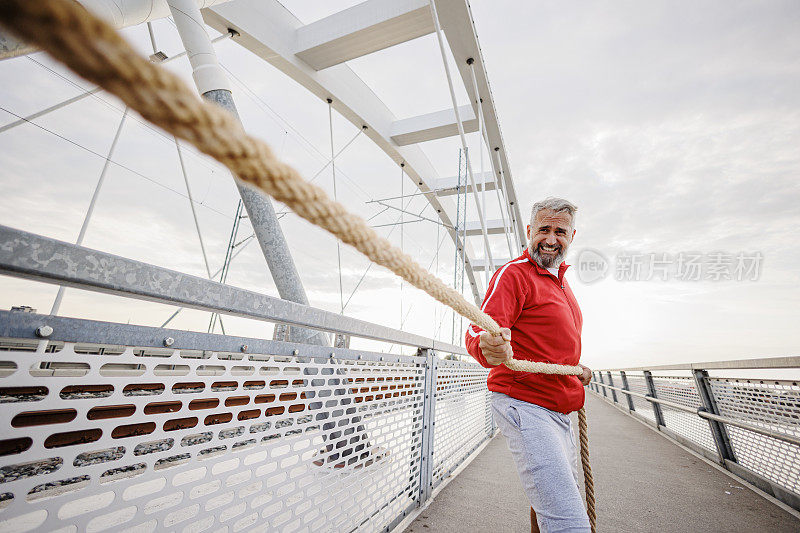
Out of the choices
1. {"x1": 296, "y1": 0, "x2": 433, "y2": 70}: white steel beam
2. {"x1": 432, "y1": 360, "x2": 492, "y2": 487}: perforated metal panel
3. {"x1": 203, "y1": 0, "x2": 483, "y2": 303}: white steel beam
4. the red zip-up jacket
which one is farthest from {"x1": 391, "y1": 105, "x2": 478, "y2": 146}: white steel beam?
the red zip-up jacket

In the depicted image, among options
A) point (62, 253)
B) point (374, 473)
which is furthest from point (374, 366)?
point (62, 253)

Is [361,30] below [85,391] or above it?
above

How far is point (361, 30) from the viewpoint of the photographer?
5.64 m

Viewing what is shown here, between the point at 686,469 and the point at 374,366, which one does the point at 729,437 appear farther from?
the point at 374,366

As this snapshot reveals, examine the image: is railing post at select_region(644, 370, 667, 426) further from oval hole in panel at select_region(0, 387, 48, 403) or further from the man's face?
oval hole in panel at select_region(0, 387, 48, 403)

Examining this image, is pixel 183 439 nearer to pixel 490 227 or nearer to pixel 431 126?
pixel 431 126

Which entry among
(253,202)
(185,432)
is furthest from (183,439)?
(253,202)

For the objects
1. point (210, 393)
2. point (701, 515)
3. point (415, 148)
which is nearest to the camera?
point (210, 393)

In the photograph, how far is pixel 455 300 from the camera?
866mm

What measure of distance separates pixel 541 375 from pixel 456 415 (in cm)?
200

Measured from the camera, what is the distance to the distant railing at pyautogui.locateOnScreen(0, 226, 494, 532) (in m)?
0.68

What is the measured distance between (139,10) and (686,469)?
758cm

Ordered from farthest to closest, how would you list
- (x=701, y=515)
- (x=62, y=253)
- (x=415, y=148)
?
1. (x=415, y=148)
2. (x=701, y=515)
3. (x=62, y=253)

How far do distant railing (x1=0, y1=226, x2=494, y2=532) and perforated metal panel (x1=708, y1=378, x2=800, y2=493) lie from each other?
338 centimetres
